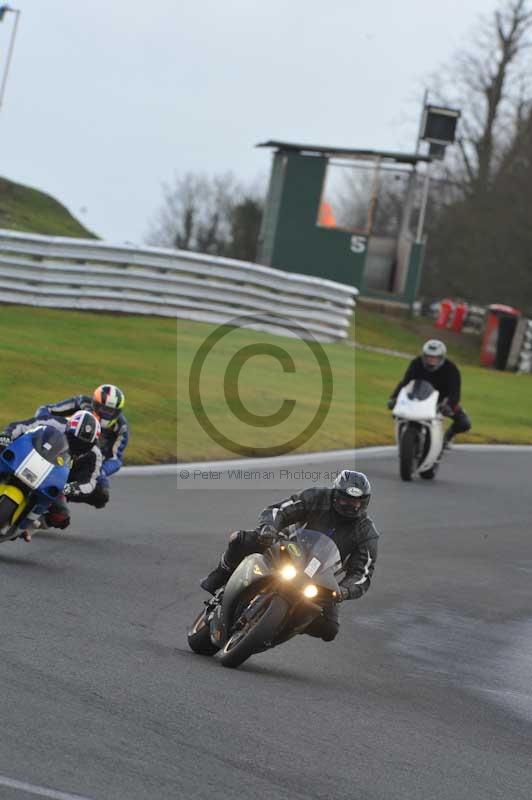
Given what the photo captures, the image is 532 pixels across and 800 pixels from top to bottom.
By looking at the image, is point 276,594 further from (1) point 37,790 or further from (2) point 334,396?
(2) point 334,396

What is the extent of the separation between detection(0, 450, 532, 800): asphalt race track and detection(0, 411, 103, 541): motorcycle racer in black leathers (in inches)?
14.1

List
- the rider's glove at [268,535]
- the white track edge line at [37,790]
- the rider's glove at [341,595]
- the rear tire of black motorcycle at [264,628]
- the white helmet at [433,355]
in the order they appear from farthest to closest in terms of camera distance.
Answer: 1. the white helmet at [433,355]
2. the rider's glove at [268,535]
3. the rider's glove at [341,595]
4. the rear tire of black motorcycle at [264,628]
5. the white track edge line at [37,790]

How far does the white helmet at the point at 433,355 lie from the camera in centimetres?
1848

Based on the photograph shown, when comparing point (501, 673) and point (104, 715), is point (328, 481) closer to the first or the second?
point (501, 673)

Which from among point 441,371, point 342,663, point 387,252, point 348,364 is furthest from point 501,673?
point 387,252

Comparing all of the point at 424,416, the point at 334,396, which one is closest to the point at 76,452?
the point at 424,416

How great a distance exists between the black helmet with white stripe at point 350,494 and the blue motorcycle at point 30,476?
8.37ft

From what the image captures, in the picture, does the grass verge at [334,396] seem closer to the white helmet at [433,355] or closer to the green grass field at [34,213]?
the white helmet at [433,355]

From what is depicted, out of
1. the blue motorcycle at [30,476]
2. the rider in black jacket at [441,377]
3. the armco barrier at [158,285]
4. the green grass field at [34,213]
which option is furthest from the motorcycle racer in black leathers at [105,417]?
the green grass field at [34,213]

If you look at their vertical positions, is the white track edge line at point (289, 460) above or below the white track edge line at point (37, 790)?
above

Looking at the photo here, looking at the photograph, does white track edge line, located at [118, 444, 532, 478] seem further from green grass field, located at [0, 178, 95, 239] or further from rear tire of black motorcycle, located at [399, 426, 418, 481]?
green grass field, located at [0, 178, 95, 239]

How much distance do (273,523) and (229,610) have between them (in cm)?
62

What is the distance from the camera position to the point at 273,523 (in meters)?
9.02

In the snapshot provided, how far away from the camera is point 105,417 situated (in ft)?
44.7
